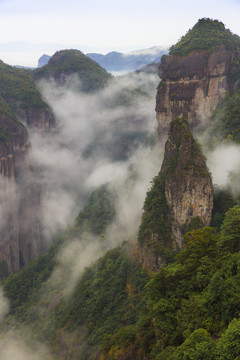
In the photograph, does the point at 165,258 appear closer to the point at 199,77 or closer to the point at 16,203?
the point at 199,77

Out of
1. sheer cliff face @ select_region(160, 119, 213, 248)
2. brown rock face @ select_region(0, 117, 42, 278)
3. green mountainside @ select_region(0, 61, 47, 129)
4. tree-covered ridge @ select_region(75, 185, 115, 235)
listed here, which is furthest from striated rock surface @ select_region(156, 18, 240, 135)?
green mountainside @ select_region(0, 61, 47, 129)

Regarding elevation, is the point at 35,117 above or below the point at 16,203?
above

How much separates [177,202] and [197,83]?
3172 centimetres

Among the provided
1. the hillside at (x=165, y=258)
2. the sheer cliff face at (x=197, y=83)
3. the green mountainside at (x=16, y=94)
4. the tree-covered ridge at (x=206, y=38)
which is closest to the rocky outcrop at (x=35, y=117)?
the green mountainside at (x=16, y=94)

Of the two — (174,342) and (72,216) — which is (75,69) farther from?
(174,342)

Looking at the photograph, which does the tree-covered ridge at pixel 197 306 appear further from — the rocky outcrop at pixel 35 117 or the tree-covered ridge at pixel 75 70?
the tree-covered ridge at pixel 75 70

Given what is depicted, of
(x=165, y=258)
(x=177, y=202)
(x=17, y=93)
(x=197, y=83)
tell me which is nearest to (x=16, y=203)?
(x=17, y=93)

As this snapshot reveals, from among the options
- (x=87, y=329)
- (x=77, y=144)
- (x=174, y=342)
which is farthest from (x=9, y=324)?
(x=77, y=144)

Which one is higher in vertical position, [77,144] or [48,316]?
[77,144]

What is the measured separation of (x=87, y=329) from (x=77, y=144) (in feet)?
364

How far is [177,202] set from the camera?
140 feet

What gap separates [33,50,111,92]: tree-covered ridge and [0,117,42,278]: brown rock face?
6842 cm

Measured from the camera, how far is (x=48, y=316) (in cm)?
5434

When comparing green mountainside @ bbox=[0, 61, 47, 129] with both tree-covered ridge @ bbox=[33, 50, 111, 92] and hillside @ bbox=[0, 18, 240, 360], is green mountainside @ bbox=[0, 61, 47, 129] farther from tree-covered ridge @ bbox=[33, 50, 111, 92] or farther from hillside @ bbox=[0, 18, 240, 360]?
tree-covered ridge @ bbox=[33, 50, 111, 92]
